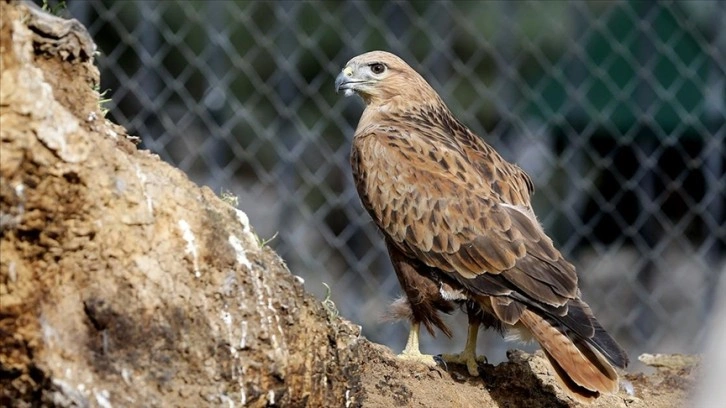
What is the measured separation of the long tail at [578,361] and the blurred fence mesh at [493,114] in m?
3.31

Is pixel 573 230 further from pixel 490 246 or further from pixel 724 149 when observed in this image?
pixel 490 246

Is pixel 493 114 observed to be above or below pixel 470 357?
above

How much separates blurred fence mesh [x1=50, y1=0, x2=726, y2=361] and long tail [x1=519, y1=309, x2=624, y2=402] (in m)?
3.31

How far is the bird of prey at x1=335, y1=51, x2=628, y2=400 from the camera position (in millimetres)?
4418

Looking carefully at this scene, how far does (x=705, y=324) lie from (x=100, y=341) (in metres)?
5.24

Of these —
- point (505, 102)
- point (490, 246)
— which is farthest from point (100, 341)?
point (505, 102)

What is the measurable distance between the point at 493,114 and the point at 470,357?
11.1 ft

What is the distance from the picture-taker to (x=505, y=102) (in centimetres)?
805

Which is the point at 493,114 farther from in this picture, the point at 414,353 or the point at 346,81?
the point at 414,353

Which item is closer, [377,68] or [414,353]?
[414,353]

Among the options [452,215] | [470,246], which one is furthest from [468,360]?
[452,215]

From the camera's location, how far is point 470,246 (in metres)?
4.86

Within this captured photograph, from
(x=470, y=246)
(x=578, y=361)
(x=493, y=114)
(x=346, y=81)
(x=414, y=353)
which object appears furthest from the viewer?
(x=493, y=114)

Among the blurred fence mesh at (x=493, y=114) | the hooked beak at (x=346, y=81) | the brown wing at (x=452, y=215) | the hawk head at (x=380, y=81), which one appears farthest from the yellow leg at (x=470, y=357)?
the blurred fence mesh at (x=493, y=114)
